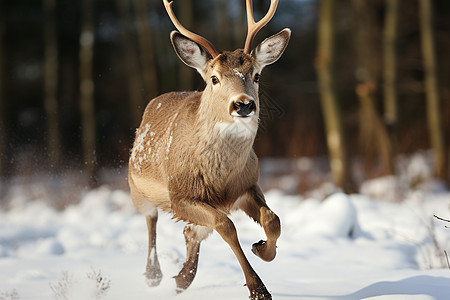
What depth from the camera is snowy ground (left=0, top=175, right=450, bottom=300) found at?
14.8 ft

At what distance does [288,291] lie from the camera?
446 cm

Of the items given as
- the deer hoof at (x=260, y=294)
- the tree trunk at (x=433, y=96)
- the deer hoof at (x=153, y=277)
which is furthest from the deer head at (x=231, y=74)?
the tree trunk at (x=433, y=96)

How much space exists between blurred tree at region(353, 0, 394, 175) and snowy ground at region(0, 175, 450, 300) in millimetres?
1691

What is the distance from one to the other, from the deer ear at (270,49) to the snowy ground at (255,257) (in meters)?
1.72

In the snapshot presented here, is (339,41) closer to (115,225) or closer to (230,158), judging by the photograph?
(115,225)

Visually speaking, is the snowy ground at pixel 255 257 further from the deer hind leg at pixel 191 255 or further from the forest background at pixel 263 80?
the forest background at pixel 263 80

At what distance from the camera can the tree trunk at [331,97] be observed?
10039 mm

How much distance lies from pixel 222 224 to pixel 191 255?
3.82 feet

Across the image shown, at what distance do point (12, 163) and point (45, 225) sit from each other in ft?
20.6

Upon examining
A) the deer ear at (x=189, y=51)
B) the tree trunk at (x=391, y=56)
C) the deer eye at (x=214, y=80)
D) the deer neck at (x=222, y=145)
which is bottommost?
the deer neck at (x=222, y=145)


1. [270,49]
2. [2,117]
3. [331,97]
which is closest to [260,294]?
[270,49]

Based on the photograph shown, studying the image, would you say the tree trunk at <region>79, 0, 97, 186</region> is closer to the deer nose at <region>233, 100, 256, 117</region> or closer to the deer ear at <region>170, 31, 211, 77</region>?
the deer ear at <region>170, 31, 211, 77</region>

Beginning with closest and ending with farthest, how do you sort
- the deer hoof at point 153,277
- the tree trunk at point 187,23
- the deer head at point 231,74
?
1. the deer head at point 231,74
2. the deer hoof at point 153,277
3. the tree trunk at point 187,23

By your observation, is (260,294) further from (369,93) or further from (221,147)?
(369,93)
